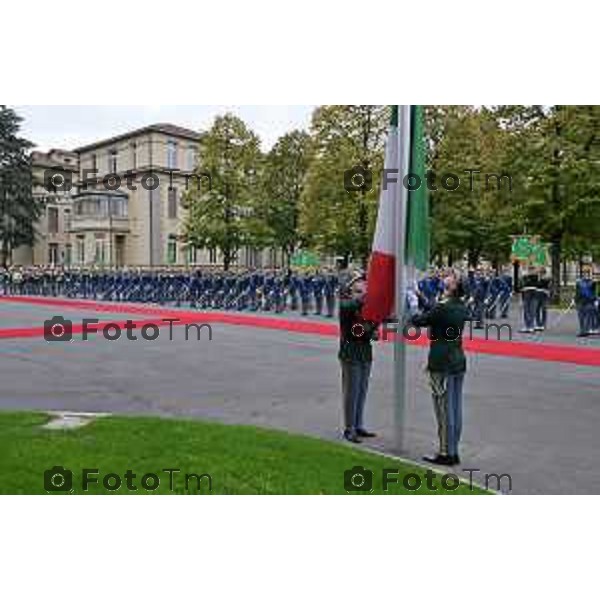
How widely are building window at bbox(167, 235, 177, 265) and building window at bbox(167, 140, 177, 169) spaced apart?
229 inches

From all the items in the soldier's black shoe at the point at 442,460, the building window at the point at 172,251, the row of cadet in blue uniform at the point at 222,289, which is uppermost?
the building window at the point at 172,251

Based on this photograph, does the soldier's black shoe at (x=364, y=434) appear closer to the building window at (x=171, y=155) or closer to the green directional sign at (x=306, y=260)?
the green directional sign at (x=306, y=260)

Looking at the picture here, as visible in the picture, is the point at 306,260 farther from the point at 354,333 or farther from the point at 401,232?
the point at 401,232

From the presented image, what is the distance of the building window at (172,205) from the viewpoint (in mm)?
59819

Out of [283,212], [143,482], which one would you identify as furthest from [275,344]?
[283,212]

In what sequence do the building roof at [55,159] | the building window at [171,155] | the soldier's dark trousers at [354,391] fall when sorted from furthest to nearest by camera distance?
the building roof at [55,159], the building window at [171,155], the soldier's dark trousers at [354,391]

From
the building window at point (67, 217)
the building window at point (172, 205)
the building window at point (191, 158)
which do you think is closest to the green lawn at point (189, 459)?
A: the building window at point (172, 205)

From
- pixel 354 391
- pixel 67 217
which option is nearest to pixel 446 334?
pixel 354 391

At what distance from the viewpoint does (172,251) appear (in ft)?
191

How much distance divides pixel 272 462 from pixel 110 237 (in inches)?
2230

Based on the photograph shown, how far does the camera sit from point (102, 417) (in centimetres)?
871

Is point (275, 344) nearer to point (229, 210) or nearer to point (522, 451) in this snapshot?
point (522, 451)

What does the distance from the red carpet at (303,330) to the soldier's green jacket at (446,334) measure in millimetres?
7404

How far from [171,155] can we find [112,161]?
5.29m
